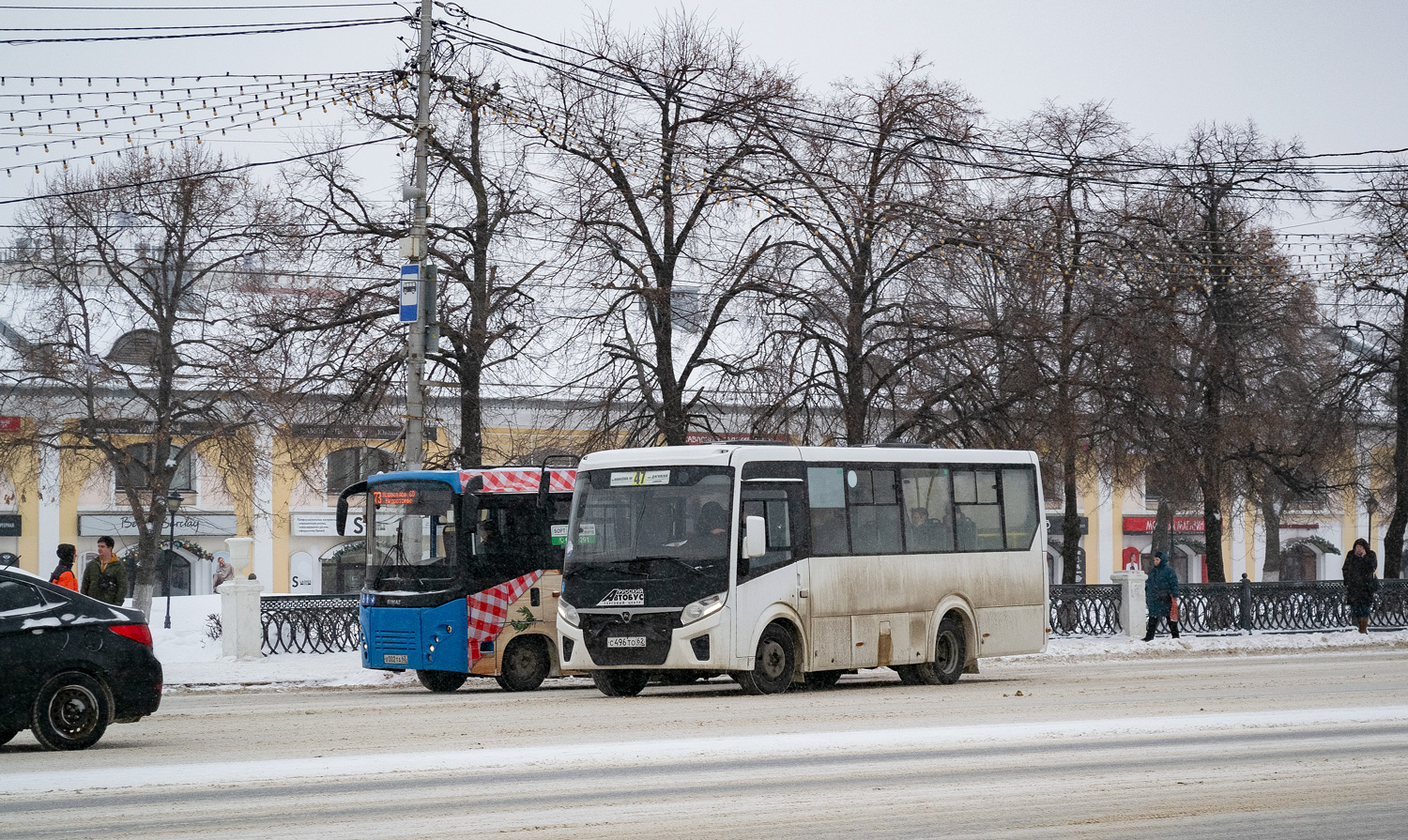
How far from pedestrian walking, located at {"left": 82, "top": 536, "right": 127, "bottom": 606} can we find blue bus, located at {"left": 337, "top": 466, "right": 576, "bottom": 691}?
10.3 feet

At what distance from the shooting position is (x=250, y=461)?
121 ft

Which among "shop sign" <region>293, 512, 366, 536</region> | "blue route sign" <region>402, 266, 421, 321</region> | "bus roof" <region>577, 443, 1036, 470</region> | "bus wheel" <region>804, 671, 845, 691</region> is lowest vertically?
"bus wheel" <region>804, 671, 845, 691</region>

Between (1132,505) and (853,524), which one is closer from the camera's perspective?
(853,524)

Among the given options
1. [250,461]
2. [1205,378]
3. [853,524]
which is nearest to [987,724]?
[853,524]

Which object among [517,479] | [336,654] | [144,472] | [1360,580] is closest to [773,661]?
[517,479]

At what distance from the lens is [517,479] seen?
818 inches

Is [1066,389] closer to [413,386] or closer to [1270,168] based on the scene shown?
[1270,168]

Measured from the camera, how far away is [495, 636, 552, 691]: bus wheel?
2033 centimetres

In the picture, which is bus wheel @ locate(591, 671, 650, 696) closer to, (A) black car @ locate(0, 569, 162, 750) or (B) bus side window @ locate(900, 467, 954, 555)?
(B) bus side window @ locate(900, 467, 954, 555)

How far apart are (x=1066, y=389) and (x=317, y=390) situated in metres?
14.1

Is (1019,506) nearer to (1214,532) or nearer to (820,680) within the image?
(820,680)

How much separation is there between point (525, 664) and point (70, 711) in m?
8.88

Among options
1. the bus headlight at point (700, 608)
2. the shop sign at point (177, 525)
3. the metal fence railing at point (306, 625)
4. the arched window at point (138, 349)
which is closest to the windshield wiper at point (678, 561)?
the bus headlight at point (700, 608)

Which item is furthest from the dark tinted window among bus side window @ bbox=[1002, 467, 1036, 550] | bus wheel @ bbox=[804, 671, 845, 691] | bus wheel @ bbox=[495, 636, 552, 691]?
bus side window @ bbox=[1002, 467, 1036, 550]
